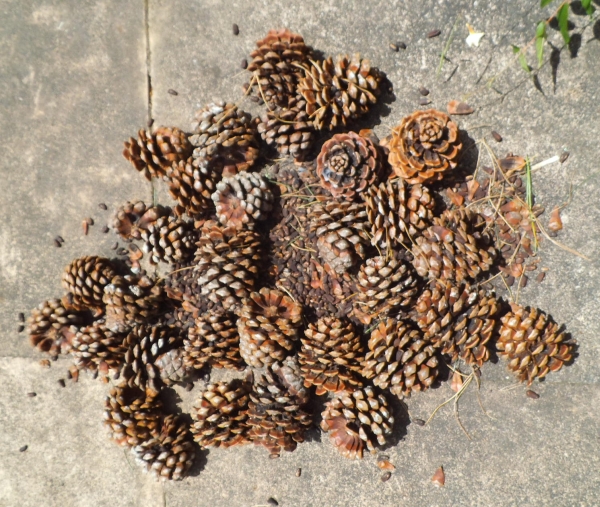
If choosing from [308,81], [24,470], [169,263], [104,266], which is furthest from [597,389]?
[24,470]

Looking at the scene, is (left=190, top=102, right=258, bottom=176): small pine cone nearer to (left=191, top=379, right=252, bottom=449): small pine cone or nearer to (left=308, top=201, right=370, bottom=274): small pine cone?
(left=308, top=201, right=370, bottom=274): small pine cone

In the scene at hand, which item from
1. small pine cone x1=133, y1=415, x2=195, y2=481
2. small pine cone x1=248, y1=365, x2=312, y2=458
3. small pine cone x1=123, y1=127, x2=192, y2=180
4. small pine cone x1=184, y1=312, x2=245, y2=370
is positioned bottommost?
small pine cone x1=133, y1=415, x2=195, y2=481

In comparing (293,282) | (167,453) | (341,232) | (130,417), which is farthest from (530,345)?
(130,417)

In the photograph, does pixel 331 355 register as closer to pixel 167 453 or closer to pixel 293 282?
pixel 293 282

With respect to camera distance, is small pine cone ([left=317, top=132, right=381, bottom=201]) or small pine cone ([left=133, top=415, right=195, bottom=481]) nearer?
small pine cone ([left=317, top=132, right=381, bottom=201])

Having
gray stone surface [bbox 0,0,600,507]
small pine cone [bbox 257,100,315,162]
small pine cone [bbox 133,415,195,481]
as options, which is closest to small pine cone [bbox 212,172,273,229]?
small pine cone [bbox 257,100,315,162]
